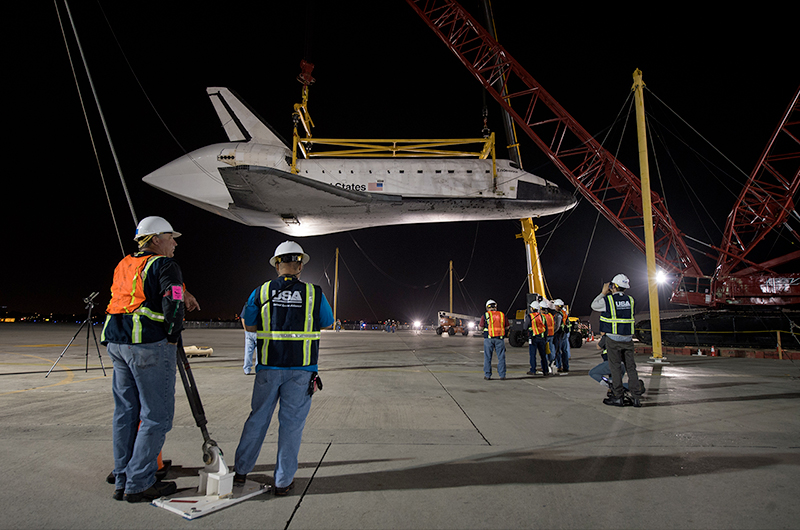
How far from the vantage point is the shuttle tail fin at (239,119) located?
17.3 metres

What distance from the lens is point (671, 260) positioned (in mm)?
26078

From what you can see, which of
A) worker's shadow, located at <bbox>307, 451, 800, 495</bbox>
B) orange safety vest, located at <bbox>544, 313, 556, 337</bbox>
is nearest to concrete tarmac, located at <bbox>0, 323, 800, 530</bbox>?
worker's shadow, located at <bbox>307, 451, 800, 495</bbox>

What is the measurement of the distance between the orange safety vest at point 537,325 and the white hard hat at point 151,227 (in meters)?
8.41

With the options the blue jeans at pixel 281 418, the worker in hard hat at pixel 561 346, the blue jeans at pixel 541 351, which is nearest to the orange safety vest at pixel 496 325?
the blue jeans at pixel 541 351

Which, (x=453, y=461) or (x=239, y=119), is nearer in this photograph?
(x=453, y=461)

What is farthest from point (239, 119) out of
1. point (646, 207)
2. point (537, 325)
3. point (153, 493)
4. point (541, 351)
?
point (153, 493)

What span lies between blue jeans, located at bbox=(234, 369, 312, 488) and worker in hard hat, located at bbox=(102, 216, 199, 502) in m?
0.53

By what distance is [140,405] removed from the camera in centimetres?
281

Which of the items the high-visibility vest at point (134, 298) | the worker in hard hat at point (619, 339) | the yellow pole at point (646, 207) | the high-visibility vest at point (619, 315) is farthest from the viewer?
the yellow pole at point (646, 207)

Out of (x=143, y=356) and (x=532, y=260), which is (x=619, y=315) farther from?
(x=532, y=260)

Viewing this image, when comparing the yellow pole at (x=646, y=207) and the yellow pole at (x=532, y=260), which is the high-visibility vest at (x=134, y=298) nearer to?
the yellow pole at (x=646, y=207)

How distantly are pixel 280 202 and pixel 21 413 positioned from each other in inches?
395

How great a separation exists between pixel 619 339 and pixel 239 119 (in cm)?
1736

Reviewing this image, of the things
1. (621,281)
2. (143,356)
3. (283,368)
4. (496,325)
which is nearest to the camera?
(143,356)
